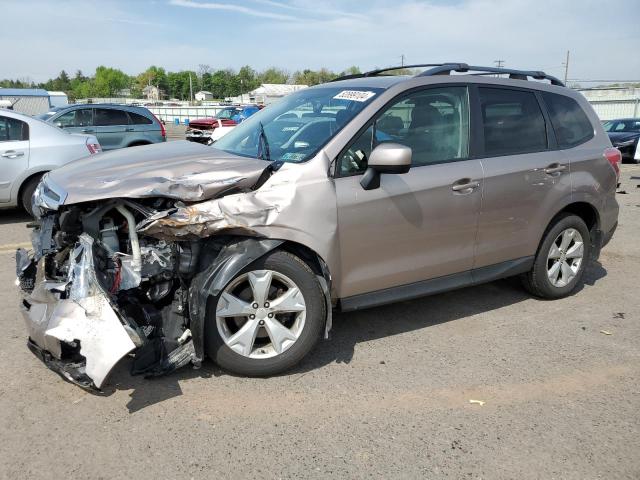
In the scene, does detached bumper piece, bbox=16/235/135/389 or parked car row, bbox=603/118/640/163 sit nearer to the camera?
detached bumper piece, bbox=16/235/135/389

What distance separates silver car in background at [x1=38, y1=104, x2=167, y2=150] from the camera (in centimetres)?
1294

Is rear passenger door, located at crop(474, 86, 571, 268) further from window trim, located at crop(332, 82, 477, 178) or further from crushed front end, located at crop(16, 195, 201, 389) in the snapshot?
crushed front end, located at crop(16, 195, 201, 389)

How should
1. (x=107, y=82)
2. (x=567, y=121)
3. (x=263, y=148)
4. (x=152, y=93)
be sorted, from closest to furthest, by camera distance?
(x=263, y=148), (x=567, y=121), (x=152, y=93), (x=107, y=82)

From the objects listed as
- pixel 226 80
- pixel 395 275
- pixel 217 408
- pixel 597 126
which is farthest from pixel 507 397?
pixel 226 80

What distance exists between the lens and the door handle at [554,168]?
450 centimetres

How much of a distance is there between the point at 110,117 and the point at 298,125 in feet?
34.7

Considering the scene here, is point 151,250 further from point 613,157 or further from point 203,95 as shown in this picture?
point 203,95

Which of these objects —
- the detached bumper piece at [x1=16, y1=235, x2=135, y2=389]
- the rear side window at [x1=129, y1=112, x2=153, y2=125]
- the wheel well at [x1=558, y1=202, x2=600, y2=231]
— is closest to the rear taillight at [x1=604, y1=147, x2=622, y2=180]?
the wheel well at [x1=558, y1=202, x2=600, y2=231]

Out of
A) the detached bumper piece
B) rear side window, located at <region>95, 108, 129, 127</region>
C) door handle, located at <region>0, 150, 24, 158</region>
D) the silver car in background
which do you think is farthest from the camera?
rear side window, located at <region>95, 108, 129, 127</region>

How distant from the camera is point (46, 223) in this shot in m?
3.55

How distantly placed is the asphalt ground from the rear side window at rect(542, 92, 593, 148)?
162 cm

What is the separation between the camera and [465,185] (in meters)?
4.01

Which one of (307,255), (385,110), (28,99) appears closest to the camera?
→ (307,255)

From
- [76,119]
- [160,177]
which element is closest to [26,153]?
[160,177]
